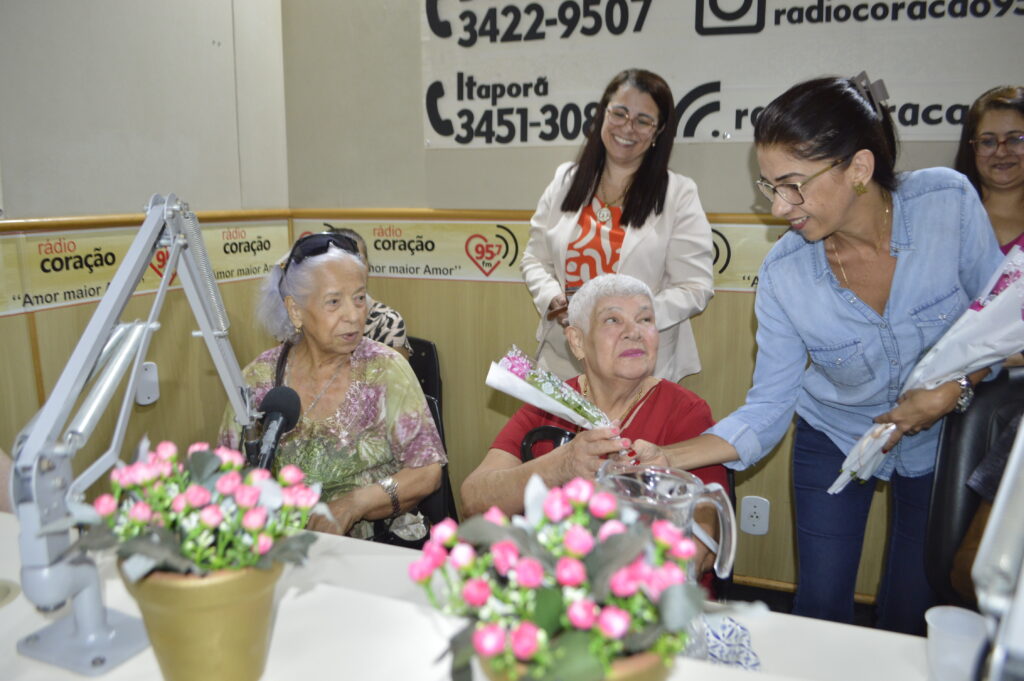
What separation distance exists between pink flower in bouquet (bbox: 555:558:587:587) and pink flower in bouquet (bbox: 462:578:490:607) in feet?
0.24

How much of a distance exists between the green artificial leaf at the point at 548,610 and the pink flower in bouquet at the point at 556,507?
0.08 m

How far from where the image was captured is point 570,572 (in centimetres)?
73

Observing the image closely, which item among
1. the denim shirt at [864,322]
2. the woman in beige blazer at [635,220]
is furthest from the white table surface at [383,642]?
the woman in beige blazer at [635,220]

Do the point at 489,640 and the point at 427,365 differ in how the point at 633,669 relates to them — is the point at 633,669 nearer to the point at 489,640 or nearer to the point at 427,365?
the point at 489,640

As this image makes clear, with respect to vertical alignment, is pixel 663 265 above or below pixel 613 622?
above

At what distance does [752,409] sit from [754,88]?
1.83m

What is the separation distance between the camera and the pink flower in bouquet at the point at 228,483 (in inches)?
37.5

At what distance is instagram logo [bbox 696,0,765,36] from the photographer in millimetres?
3219

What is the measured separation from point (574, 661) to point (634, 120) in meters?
2.58

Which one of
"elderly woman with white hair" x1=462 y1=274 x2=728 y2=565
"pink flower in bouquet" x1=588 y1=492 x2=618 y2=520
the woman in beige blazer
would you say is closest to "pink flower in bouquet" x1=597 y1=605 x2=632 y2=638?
"pink flower in bouquet" x1=588 y1=492 x2=618 y2=520

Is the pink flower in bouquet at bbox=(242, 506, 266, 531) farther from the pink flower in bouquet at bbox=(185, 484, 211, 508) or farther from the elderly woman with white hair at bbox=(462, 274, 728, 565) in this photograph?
the elderly woman with white hair at bbox=(462, 274, 728, 565)

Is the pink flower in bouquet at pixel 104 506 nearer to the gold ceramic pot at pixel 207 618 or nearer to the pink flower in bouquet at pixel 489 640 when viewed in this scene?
the gold ceramic pot at pixel 207 618

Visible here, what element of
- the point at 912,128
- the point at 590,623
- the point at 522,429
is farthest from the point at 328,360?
the point at 912,128

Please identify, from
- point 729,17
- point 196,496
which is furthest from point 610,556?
point 729,17
